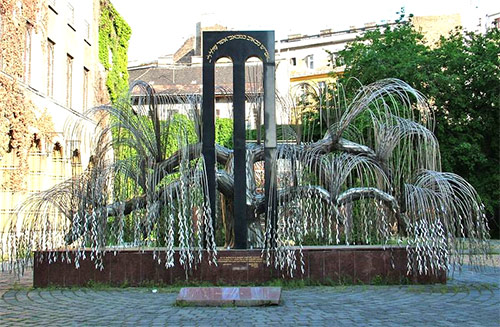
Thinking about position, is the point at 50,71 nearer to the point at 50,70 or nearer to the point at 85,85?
the point at 50,70

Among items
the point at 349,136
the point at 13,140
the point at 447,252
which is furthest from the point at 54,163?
the point at 447,252

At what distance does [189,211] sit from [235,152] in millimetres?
1312

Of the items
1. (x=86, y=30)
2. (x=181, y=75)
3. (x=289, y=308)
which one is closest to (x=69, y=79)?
(x=86, y=30)

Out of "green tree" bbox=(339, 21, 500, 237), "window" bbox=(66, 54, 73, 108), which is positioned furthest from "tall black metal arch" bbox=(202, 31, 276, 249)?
"window" bbox=(66, 54, 73, 108)

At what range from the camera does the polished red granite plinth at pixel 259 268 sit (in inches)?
442

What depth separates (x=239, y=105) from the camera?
465 inches

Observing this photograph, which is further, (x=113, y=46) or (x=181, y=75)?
(x=181, y=75)

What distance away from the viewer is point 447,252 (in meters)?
11.1

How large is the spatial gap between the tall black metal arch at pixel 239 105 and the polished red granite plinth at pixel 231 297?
2.24 metres

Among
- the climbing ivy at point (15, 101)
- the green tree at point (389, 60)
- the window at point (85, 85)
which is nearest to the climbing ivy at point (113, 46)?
the window at point (85, 85)

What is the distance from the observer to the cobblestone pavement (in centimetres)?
791

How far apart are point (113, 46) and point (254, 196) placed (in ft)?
80.2

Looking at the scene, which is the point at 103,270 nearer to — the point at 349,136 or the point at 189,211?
the point at 189,211

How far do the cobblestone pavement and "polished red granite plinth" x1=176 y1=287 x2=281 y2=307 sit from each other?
181 mm
